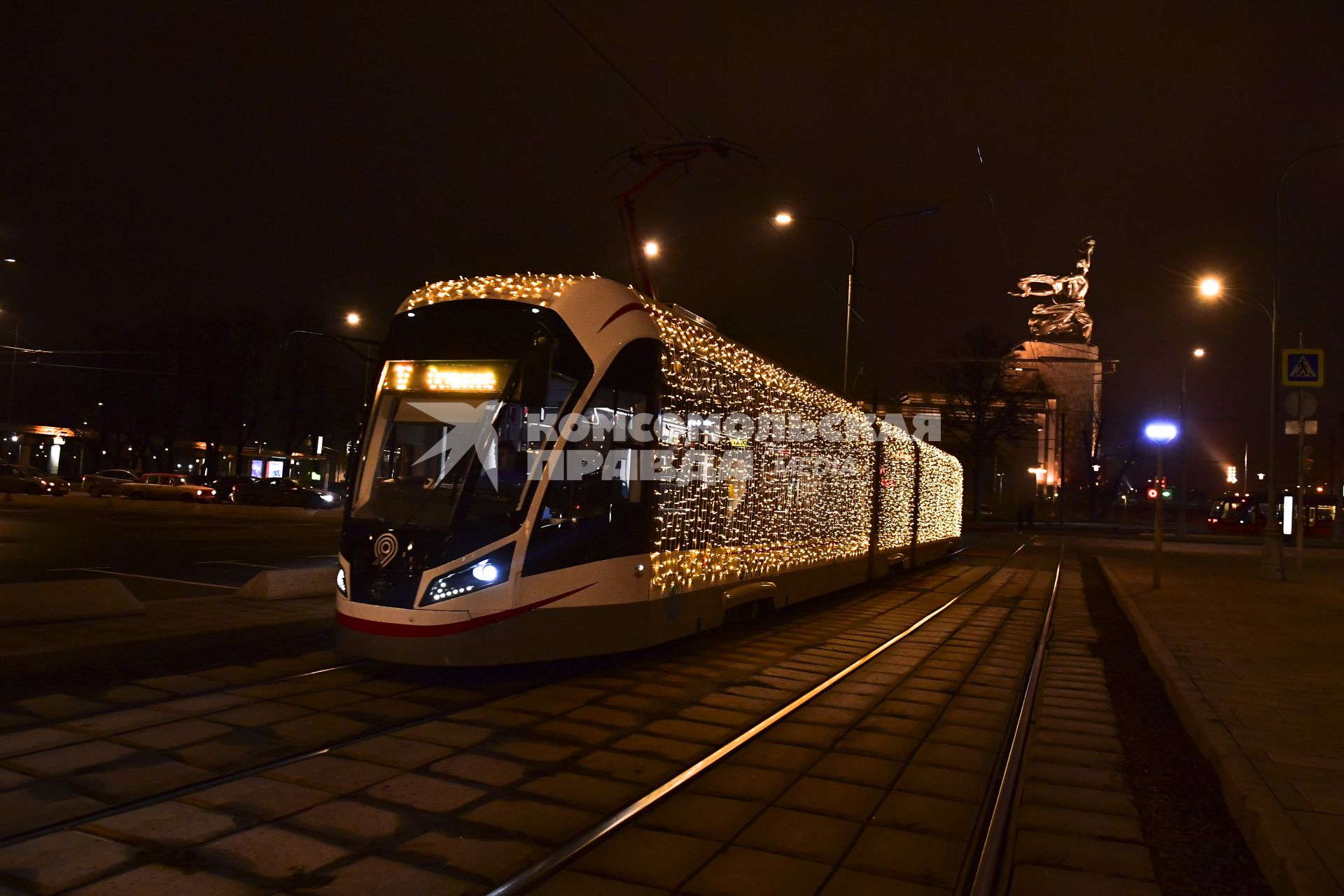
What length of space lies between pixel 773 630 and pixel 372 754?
7316 mm

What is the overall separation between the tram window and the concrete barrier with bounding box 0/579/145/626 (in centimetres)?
518

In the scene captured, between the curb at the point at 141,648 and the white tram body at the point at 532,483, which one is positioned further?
the curb at the point at 141,648

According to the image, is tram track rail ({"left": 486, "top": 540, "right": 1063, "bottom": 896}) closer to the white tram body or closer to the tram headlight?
the white tram body

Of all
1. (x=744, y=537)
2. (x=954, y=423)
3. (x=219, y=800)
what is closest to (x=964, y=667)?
(x=744, y=537)

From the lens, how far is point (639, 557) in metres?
8.45

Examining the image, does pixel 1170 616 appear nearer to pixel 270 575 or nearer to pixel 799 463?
pixel 799 463

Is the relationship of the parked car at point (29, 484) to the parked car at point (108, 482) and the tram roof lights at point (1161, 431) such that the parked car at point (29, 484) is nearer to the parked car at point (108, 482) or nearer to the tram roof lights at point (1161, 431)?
the parked car at point (108, 482)

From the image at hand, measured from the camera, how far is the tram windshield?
749cm

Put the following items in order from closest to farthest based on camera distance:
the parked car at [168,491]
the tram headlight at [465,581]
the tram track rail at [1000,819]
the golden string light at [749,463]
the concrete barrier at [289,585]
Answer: the tram track rail at [1000,819] → the tram headlight at [465,581] → the golden string light at [749,463] → the concrete barrier at [289,585] → the parked car at [168,491]

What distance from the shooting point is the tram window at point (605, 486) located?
767 cm

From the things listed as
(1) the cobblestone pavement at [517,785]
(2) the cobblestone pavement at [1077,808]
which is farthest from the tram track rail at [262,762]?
(2) the cobblestone pavement at [1077,808]

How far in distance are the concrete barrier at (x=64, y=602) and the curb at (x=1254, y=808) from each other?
9.82m

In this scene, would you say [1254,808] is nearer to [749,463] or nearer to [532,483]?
[532,483]

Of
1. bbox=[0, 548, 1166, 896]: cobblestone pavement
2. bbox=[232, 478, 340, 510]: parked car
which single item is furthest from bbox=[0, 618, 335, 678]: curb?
bbox=[232, 478, 340, 510]: parked car
